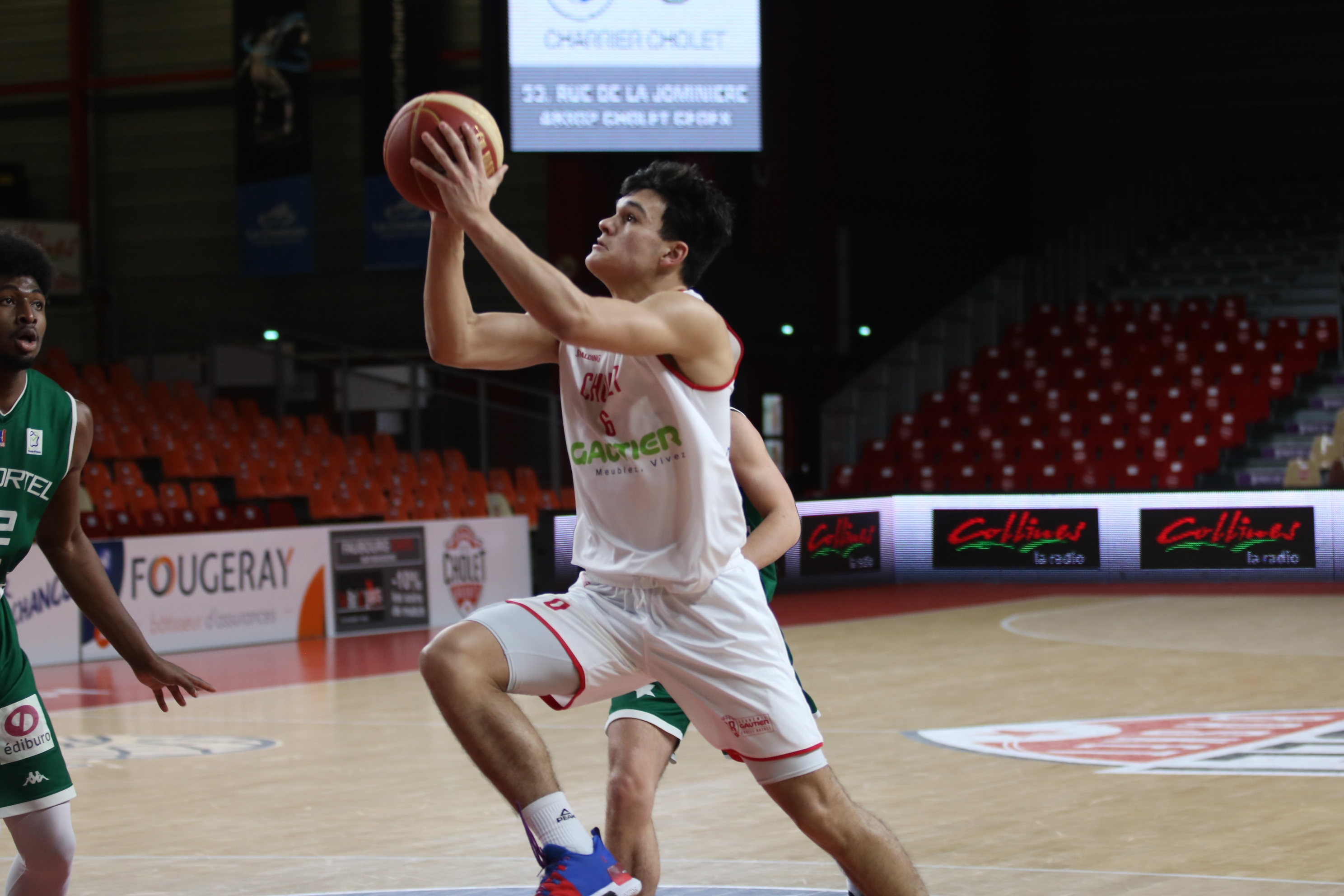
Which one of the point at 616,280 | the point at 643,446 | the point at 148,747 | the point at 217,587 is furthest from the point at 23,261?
the point at 217,587

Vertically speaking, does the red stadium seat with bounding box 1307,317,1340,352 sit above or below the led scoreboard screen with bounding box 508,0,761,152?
below

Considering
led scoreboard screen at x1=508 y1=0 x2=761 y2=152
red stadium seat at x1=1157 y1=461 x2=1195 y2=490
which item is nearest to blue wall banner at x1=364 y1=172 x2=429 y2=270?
led scoreboard screen at x1=508 y1=0 x2=761 y2=152

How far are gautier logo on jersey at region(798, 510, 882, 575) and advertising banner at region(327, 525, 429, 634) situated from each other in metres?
4.01

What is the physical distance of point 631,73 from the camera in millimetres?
16516

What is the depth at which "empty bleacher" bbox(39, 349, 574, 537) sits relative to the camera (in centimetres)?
1546

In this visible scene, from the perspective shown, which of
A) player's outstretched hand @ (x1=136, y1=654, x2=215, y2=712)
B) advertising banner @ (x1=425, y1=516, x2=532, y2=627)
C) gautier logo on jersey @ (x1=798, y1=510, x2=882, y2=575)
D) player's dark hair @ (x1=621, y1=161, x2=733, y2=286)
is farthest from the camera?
gautier logo on jersey @ (x1=798, y1=510, x2=882, y2=575)

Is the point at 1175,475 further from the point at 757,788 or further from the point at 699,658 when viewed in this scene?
Result: the point at 699,658

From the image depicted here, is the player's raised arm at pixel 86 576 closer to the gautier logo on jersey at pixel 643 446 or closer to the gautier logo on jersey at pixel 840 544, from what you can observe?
the gautier logo on jersey at pixel 643 446

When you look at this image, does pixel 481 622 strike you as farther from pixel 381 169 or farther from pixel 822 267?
pixel 822 267

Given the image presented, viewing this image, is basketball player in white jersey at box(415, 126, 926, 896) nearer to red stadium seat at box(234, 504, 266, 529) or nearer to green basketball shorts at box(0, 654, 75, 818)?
green basketball shorts at box(0, 654, 75, 818)

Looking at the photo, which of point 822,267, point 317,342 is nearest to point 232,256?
point 317,342

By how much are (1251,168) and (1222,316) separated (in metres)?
5.11

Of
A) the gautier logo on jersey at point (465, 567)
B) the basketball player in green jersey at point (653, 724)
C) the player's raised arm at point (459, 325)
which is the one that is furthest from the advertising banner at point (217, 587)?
the player's raised arm at point (459, 325)

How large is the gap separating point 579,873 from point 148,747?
601 centimetres
